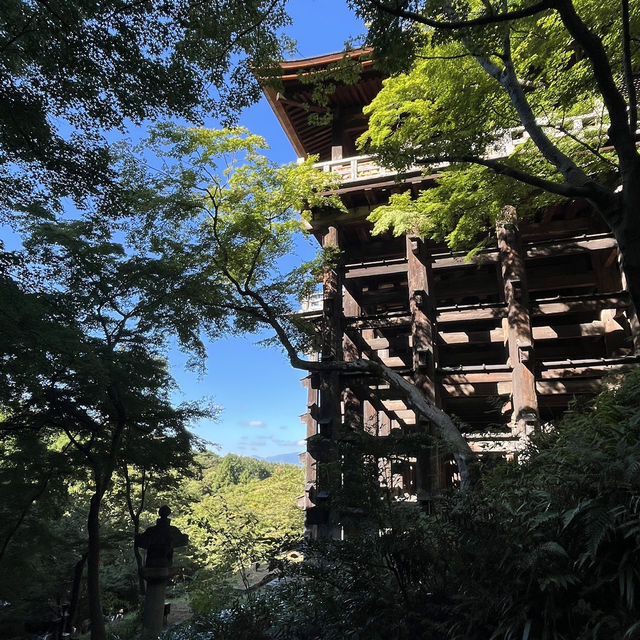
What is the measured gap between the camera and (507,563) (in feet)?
8.38

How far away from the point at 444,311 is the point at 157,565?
7.23 meters

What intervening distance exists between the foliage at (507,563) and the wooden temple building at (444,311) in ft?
12.2

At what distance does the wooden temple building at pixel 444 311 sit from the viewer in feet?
28.7

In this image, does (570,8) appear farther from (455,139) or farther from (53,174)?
(53,174)

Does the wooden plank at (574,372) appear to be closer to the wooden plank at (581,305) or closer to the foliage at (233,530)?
the wooden plank at (581,305)

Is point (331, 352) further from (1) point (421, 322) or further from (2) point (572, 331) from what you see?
(2) point (572, 331)

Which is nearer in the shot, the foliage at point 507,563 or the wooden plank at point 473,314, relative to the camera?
the foliage at point 507,563

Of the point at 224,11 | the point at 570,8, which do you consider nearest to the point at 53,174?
the point at 224,11

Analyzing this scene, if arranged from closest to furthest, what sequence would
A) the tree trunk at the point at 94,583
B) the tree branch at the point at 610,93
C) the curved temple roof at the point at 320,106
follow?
the tree branch at the point at 610,93 < the tree trunk at the point at 94,583 < the curved temple roof at the point at 320,106

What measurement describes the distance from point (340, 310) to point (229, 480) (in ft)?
82.6

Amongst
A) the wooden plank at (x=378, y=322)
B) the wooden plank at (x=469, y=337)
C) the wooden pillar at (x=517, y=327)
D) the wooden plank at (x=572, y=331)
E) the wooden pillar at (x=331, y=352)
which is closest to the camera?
the wooden pillar at (x=517, y=327)

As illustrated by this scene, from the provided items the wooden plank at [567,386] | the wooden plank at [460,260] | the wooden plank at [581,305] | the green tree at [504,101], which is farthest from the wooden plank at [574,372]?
the green tree at [504,101]

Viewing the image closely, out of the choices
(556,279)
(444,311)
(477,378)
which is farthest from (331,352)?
(556,279)

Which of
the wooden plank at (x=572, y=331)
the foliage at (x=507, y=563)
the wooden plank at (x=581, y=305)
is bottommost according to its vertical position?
the foliage at (x=507, y=563)
